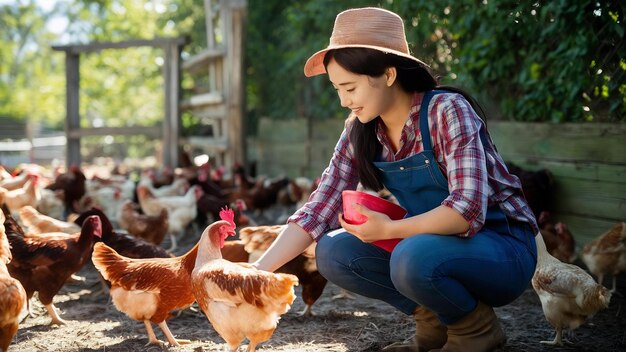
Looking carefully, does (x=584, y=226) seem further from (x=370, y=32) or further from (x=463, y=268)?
(x=370, y=32)

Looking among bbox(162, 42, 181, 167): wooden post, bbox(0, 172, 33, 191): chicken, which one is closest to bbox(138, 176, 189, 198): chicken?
bbox(0, 172, 33, 191): chicken

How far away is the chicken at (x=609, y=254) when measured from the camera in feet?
14.0

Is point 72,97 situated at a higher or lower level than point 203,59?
lower

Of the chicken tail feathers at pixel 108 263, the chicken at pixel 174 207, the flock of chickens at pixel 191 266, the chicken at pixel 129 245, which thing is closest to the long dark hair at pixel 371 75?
the flock of chickens at pixel 191 266

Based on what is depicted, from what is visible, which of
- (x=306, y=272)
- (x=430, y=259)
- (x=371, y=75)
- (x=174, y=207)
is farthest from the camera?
(x=174, y=207)

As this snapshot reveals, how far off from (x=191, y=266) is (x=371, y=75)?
1.50 metres

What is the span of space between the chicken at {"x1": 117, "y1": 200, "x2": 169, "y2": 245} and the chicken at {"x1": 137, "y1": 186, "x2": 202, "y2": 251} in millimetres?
380

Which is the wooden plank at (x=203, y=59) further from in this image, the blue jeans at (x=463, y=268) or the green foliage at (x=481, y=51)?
the blue jeans at (x=463, y=268)

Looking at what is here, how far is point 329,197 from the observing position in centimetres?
293

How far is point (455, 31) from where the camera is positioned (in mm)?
6035

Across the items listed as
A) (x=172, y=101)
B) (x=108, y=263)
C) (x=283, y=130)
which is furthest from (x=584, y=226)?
(x=172, y=101)

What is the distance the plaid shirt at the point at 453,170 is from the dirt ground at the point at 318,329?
75 centimetres

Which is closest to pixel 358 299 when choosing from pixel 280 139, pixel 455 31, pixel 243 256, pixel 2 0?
pixel 243 256

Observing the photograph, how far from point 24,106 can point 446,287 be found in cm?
2927
